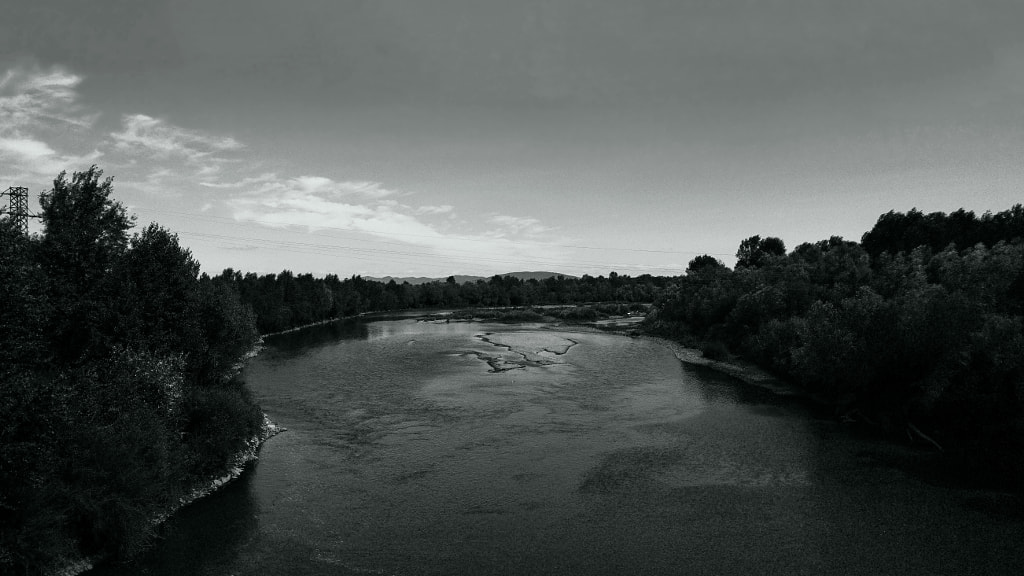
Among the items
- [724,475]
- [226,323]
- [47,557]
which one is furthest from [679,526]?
[226,323]

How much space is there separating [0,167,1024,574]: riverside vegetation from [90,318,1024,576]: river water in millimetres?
2726

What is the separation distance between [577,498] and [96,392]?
22348mm

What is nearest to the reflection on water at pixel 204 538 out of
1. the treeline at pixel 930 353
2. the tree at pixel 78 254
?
the tree at pixel 78 254

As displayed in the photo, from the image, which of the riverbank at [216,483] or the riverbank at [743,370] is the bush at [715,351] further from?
the riverbank at [216,483]

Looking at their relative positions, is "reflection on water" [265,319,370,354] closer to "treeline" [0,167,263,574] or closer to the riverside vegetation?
the riverside vegetation

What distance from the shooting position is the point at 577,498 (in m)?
27.7

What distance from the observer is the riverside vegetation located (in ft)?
61.2

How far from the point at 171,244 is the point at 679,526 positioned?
3407cm

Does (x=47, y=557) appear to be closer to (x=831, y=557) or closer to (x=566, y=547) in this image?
(x=566, y=547)

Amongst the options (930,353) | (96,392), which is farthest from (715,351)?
(96,392)

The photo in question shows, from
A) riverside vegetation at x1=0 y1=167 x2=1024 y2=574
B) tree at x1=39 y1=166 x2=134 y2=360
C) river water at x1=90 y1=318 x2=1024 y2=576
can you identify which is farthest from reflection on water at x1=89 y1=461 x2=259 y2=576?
tree at x1=39 y1=166 x2=134 y2=360

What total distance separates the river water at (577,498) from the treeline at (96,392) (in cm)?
Result: 229

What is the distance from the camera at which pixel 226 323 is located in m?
55.8

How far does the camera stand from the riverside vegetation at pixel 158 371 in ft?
61.2
